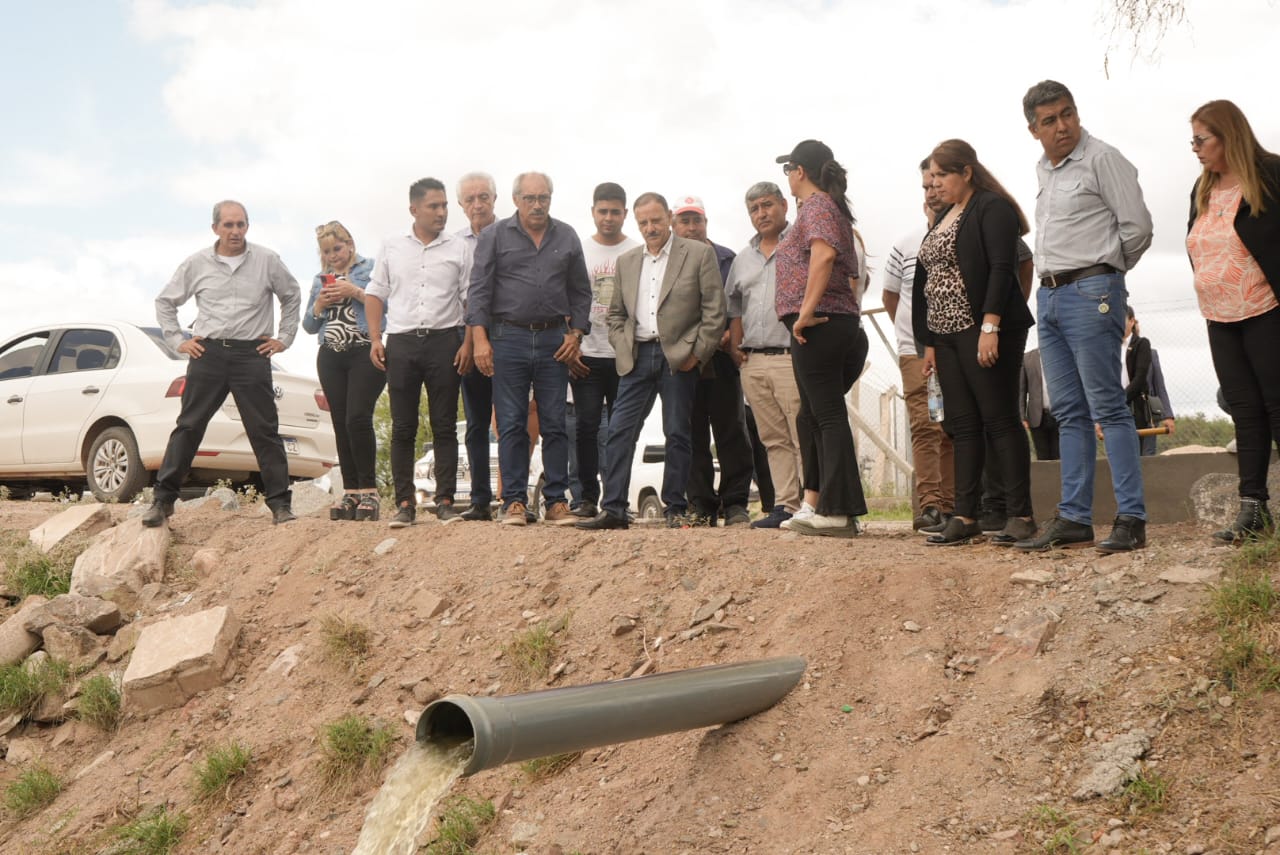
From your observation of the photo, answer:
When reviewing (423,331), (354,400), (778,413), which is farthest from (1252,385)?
(354,400)

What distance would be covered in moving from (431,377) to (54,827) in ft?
10.5

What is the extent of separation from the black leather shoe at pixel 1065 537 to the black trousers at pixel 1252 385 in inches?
26.4

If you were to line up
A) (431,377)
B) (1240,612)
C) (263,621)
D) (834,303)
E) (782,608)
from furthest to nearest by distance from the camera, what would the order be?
(431,377) < (263,621) < (834,303) < (782,608) < (1240,612)

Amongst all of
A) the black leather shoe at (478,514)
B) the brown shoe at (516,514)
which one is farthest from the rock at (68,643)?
the brown shoe at (516,514)

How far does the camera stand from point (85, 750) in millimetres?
6402

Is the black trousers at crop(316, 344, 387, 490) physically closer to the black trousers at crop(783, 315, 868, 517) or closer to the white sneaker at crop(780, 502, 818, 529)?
the white sneaker at crop(780, 502, 818, 529)

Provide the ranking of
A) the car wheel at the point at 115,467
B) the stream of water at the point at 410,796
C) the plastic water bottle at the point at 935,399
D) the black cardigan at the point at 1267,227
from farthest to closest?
the car wheel at the point at 115,467 < the plastic water bottle at the point at 935,399 < the black cardigan at the point at 1267,227 < the stream of water at the point at 410,796

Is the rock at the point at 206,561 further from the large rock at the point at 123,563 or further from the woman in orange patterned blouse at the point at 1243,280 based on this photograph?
the woman in orange patterned blouse at the point at 1243,280

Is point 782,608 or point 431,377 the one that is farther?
point 431,377

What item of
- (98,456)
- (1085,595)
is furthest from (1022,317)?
(98,456)

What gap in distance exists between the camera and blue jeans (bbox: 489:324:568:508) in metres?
7.11

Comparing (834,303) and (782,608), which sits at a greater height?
(834,303)

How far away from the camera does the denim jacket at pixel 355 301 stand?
780cm

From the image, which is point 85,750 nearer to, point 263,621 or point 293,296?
point 263,621
